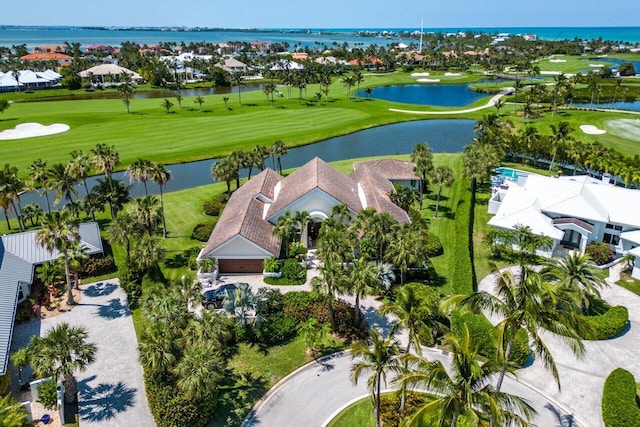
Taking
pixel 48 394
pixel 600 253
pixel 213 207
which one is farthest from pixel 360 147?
pixel 48 394

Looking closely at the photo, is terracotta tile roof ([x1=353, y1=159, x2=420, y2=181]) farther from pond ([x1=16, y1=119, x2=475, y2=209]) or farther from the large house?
pond ([x1=16, y1=119, x2=475, y2=209])

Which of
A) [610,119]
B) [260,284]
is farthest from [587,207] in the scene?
[610,119]

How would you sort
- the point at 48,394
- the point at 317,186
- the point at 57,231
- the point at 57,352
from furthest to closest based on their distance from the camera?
the point at 317,186, the point at 57,231, the point at 48,394, the point at 57,352

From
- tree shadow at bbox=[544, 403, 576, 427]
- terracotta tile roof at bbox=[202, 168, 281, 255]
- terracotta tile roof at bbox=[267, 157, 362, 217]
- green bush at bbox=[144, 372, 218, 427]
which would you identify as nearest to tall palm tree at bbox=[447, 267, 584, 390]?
tree shadow at bbox=[544, 403, 576, 427]

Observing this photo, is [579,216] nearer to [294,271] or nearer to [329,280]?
[294,271]

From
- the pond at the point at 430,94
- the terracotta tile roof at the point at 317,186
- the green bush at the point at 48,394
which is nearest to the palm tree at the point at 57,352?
the green bush at the point at 48,394

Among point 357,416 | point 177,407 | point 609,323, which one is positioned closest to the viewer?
point 177,407

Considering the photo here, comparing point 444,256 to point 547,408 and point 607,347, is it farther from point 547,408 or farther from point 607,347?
point 547,408

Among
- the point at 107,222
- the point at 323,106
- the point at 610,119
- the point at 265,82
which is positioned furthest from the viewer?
the point at 265,82
